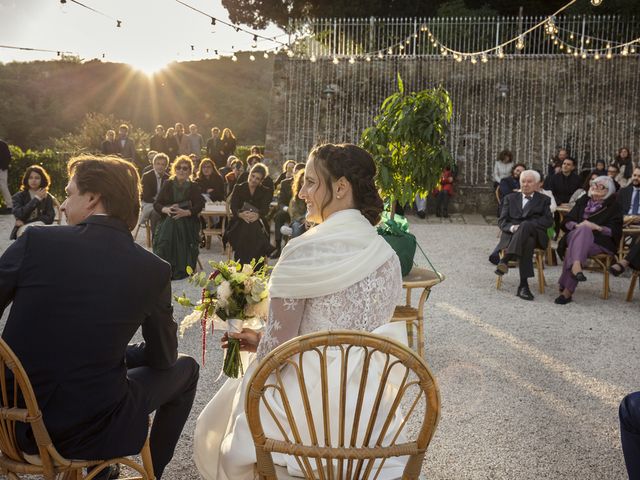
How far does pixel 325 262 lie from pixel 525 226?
5.73m

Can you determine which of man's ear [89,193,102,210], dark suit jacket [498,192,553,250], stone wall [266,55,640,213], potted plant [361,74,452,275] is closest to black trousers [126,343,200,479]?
man's ear [89,193,102,210]

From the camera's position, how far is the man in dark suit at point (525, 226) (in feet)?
24.6

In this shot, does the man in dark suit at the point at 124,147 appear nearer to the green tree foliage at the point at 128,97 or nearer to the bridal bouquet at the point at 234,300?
the bridal bouquet at the point at 234,300

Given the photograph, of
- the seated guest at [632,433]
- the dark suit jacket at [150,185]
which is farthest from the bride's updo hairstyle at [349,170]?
the dark suit jacket at [150,185]

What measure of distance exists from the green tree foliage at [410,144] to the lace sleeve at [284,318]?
289 centimetres

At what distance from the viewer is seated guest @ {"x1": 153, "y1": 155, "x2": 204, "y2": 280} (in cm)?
808

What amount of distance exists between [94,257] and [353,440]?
1.06 meters

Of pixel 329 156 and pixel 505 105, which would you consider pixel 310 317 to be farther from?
pixel 505 105

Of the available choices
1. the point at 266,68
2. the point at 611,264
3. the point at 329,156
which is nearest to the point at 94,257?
the point at 329,156

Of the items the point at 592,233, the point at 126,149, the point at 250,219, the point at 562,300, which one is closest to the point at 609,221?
the point at 592,233

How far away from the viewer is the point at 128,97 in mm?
48844

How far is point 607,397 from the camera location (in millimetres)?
4461

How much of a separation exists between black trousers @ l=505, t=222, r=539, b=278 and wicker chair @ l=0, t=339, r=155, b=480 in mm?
5908

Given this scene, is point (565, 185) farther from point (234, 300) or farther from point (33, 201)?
point (234, 300)
